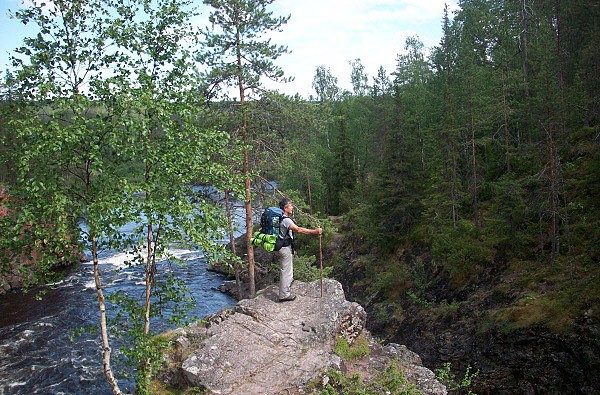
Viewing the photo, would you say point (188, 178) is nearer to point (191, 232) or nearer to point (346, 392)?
point (191, 232)

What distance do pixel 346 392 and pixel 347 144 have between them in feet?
124

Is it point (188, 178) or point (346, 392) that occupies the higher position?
point (188, 178)

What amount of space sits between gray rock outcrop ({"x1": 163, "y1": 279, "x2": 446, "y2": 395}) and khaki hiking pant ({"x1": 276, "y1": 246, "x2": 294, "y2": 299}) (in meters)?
0.32

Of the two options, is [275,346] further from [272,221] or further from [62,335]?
[62,335]

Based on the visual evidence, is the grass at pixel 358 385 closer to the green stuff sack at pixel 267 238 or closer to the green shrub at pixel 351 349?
the green shrub at pixel 351 349

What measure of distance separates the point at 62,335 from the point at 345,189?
2760 cm

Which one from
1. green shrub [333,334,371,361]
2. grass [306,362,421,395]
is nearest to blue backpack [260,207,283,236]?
green shrub [333,334,371,361]

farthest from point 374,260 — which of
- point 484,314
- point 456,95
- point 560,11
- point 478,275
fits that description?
point 560,11

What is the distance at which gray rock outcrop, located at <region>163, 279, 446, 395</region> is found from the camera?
8.33 m

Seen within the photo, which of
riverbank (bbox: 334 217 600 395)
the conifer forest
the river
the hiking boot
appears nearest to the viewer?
the conifer forest

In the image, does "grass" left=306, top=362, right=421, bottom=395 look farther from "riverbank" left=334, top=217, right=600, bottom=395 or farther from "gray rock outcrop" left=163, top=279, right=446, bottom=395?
"riverbank" left=334, top=217, right=600, bottom=395

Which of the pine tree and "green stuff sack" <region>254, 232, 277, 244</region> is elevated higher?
the pine tree

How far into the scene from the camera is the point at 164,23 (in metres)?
8.58

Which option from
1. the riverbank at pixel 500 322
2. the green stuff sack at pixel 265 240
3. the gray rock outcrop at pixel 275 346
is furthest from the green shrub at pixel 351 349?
the green stuff sack at pixel 265 240
